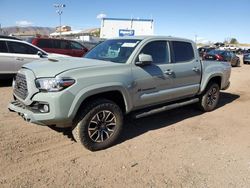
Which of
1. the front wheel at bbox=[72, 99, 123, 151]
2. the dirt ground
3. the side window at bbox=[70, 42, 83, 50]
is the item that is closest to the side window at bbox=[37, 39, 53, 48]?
the side window at bbox=[70, 42, 83, 50]

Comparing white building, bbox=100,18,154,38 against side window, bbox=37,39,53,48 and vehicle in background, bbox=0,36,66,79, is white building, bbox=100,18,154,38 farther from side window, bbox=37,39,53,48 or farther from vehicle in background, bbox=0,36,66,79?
vehicle in background, bbox=0,36,66,79

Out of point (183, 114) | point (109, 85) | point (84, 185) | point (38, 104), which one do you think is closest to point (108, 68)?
point (109, 85)

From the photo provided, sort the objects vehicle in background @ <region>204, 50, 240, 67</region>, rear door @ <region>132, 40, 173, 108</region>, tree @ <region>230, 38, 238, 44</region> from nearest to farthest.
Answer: rear door @ <region>132, 40, 173, 108</region>
vehicle in background @ <region>204, 50, 240, 67</region>
tree @ <region>230, 38, 238, 44</region>

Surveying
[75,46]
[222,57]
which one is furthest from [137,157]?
[222,57]

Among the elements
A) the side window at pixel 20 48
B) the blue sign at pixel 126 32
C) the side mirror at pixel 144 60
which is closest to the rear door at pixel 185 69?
the side mirror at pixel 144 60

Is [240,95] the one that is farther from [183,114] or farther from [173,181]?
[173,181]

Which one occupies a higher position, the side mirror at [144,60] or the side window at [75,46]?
the side mirror at [144,60]

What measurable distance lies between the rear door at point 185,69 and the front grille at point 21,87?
291cm

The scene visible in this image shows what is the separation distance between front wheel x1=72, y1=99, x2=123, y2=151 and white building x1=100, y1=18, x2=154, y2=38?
1296 inches

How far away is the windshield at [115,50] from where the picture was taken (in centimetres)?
496

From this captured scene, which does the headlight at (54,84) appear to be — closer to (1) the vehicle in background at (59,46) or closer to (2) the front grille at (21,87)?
(2) the front grille at (21,87)

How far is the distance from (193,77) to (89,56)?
2397mm

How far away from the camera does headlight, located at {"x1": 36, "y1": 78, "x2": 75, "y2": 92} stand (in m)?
3.87

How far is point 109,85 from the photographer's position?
433 cm
